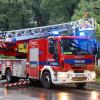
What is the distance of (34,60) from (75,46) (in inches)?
106

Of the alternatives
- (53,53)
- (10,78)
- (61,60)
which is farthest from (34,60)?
(10,78)

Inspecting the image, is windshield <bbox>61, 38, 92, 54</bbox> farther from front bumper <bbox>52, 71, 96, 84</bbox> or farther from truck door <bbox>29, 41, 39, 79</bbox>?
truck door <bbox>29, 41, 39, 79</bbox>

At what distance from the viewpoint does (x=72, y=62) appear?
2022cm

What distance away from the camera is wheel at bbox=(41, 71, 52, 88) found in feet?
67.9

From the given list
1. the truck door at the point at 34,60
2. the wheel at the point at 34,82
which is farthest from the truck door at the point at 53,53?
the wheel at the point at 34,82

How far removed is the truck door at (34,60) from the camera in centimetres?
2178

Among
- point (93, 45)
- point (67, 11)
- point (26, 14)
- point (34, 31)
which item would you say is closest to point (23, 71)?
point (34, 31)

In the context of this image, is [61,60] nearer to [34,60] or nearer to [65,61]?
[65,61]

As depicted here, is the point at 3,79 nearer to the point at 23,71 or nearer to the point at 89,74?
the point at 23,71

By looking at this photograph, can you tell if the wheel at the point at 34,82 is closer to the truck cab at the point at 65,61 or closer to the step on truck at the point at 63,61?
the step on truck at the point at 63,61

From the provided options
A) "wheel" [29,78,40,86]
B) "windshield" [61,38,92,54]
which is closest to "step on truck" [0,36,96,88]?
"windshield" [61,38,92,54]

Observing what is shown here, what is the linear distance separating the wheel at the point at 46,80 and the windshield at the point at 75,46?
5.12 ft

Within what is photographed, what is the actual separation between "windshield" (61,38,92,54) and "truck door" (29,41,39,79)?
6.79 feet

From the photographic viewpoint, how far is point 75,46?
67.2 ft
